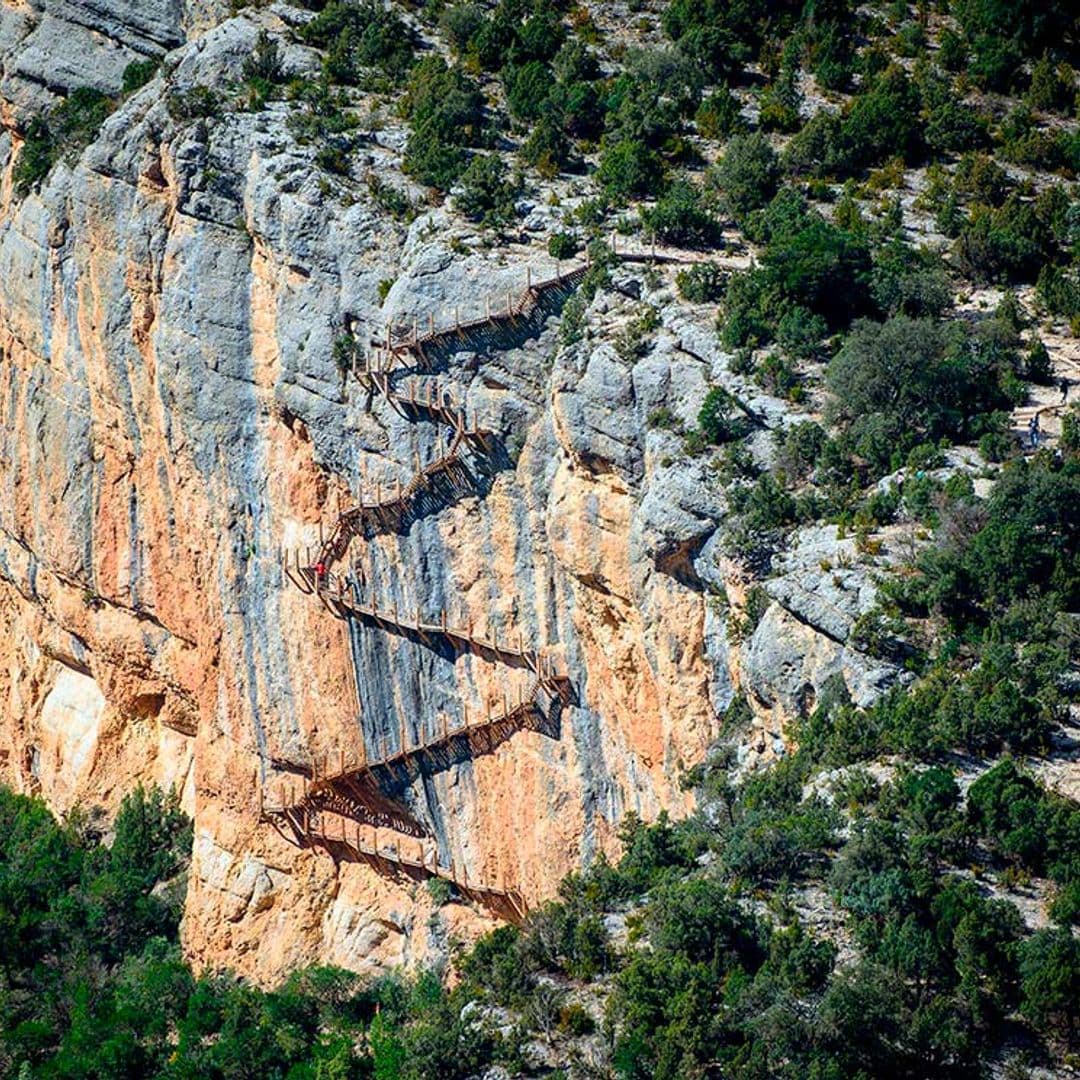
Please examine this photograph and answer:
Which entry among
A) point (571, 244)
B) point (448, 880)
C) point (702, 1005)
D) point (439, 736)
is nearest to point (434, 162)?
point (571, 244)

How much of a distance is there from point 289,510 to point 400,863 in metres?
8.48

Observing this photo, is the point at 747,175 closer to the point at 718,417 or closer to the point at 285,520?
the point at 718,417

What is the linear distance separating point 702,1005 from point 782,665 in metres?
7.97

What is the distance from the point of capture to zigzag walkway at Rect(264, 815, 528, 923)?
51.5 meters

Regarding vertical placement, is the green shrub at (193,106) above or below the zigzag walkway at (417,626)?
above

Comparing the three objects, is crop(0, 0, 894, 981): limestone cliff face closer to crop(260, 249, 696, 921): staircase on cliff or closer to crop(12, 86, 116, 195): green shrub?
crop(260, 249, 696, 921): staircase on cliff

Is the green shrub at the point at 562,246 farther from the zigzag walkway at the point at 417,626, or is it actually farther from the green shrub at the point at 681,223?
the zigzag walkway at the point at 417,626

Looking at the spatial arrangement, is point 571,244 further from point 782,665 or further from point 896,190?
point 782,665

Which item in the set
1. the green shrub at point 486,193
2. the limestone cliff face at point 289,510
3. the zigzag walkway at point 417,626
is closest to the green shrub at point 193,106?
the limestone cliff face at point 289,510

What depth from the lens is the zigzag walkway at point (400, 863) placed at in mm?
51531

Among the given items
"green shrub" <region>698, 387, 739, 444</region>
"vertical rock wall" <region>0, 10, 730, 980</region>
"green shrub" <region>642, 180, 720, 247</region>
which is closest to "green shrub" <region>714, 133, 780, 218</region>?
"green shrub" <region>642, 180, 720, 247</region>

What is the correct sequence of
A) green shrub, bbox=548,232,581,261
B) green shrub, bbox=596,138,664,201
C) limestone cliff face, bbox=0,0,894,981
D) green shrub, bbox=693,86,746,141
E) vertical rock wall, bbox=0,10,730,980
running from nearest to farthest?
limestone cliff face, bbox=0,0,894,981, vertical rock wall, bbox=0,10,730,980, green shrub, bbox=548,232,581,261, green shrub, bbox=596,138,664,201, green shrub, bbox=693,86,746,141

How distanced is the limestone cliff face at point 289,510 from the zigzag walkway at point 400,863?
31cm

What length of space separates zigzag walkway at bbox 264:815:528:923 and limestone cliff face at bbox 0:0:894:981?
1.03ft
